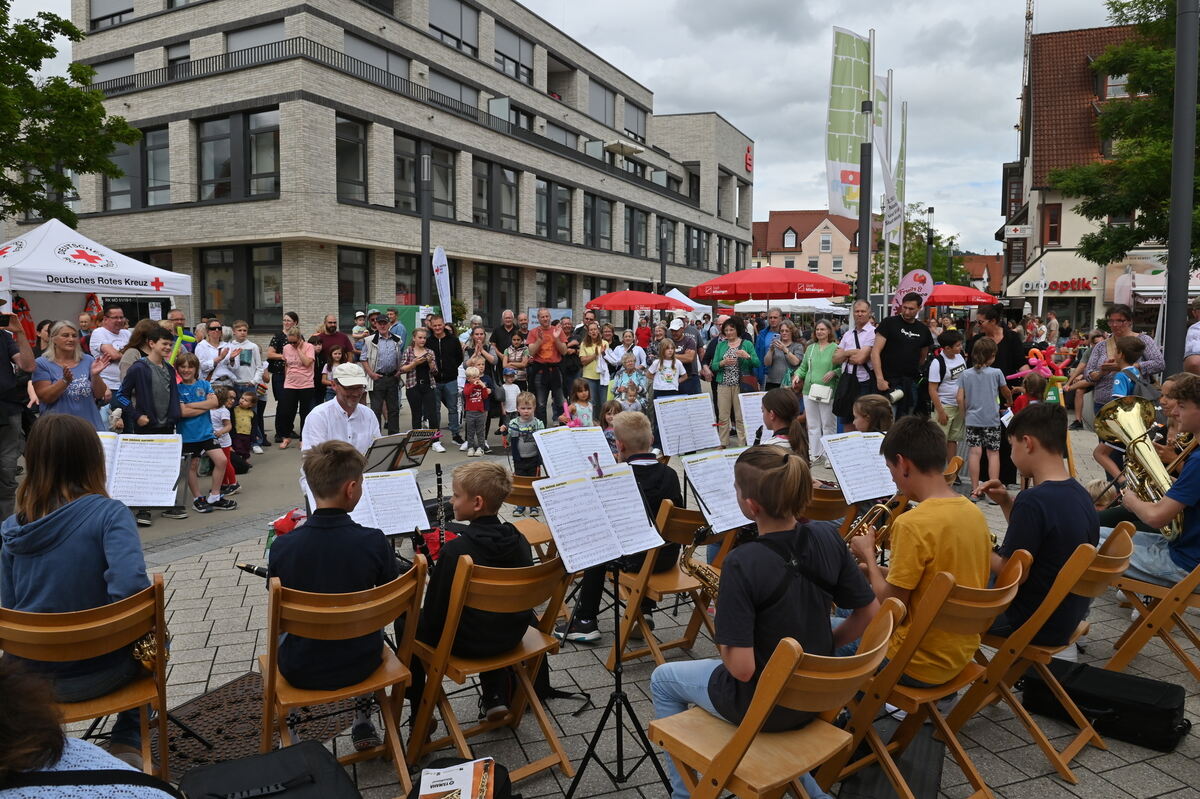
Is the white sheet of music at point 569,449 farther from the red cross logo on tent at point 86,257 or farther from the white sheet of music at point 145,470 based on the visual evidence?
the red cross logo on tent at point 86,257

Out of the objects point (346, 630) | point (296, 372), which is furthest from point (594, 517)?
point (296, 372)

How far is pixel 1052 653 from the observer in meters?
3.45

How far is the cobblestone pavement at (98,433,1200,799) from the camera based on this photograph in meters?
3.29

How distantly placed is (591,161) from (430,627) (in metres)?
36.4

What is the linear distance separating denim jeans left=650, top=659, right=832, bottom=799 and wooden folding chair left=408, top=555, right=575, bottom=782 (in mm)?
573

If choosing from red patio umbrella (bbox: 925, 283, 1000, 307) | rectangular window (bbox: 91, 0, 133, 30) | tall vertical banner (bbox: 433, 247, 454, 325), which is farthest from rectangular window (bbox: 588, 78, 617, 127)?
tall vertical banner (bbox: 433, 247, 454, 325)

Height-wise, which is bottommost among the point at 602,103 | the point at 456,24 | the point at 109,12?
the point at 109,12

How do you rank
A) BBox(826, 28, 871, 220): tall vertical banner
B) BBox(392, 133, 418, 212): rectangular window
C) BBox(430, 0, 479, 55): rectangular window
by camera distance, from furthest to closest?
BBox(430, 0, 479, 55): rectangular window → BBox(392, 133, 418, 212): rectangular window → BBox(826, 28, 871, 220): tall vertical banner

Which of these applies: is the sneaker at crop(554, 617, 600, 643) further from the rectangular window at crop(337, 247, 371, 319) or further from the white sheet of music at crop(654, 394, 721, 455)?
the rectangular window at crop(337, 247, 371, 319)

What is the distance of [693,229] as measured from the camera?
50406 mm

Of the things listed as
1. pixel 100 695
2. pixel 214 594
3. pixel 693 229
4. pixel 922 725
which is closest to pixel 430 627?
pixel 100 695

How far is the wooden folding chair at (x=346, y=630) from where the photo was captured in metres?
2.83

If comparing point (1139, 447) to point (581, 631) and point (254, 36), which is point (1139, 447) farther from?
point (254, 36)

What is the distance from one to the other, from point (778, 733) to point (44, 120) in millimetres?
22975
